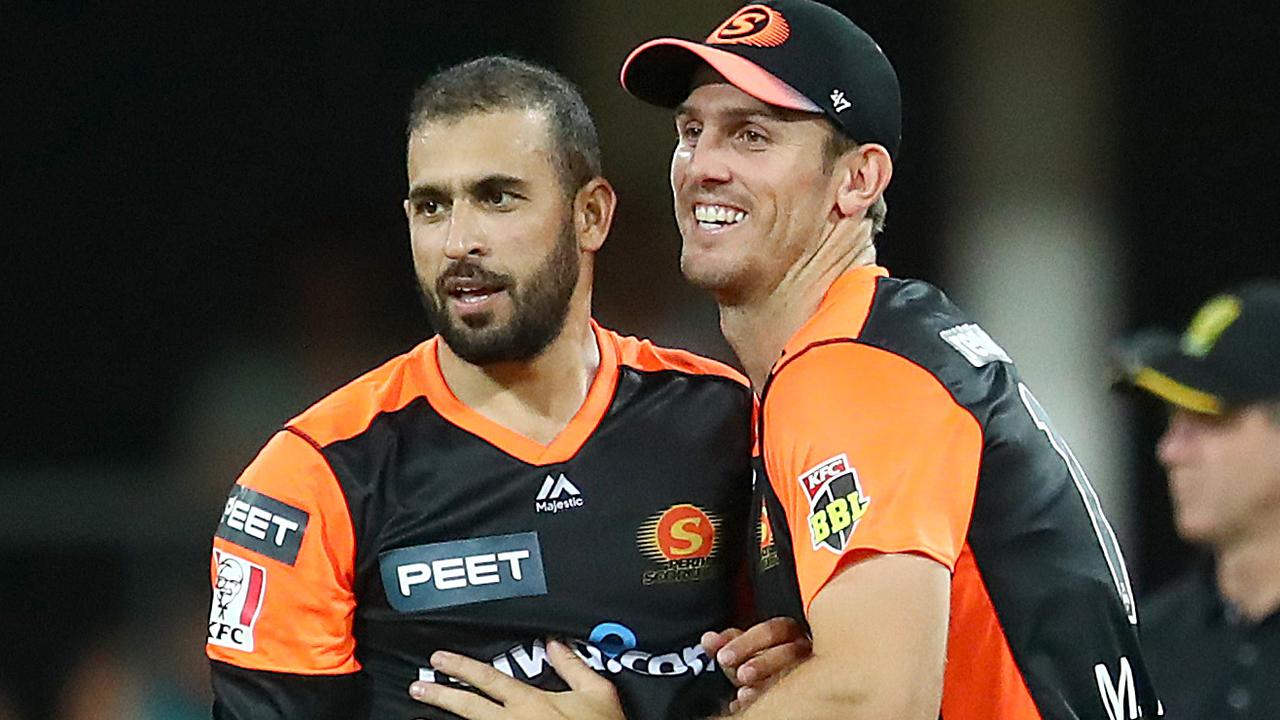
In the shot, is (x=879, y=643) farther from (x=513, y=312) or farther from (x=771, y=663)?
→ (x=513, y=312)

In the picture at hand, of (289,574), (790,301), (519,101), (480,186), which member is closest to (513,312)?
(480,186)

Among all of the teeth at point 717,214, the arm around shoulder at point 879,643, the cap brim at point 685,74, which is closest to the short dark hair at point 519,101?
the cap brim at point 685,74

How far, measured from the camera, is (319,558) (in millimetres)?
3039

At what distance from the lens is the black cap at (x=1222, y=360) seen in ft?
13.5

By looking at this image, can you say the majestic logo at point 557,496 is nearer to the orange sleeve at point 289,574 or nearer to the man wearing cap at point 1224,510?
the orange sleeve at point 289,574

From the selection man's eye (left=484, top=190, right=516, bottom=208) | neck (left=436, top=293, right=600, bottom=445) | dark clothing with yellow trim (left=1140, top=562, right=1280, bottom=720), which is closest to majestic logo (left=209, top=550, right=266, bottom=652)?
neck (left=436, top=293, right=600, bottom=445)

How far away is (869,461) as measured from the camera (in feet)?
8.90

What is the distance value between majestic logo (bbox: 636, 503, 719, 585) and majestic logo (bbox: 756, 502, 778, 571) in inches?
7.4

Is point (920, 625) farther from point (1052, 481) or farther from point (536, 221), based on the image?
point (536, 221)

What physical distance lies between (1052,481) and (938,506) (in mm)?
312

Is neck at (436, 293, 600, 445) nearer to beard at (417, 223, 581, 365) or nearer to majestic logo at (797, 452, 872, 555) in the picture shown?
beard at (417, 223, 581, 365)

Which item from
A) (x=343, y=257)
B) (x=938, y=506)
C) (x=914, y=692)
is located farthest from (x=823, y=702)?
(x=343, y=257)

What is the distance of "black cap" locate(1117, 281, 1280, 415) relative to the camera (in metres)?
4.11

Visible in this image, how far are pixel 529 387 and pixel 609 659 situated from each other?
1.57 feet
